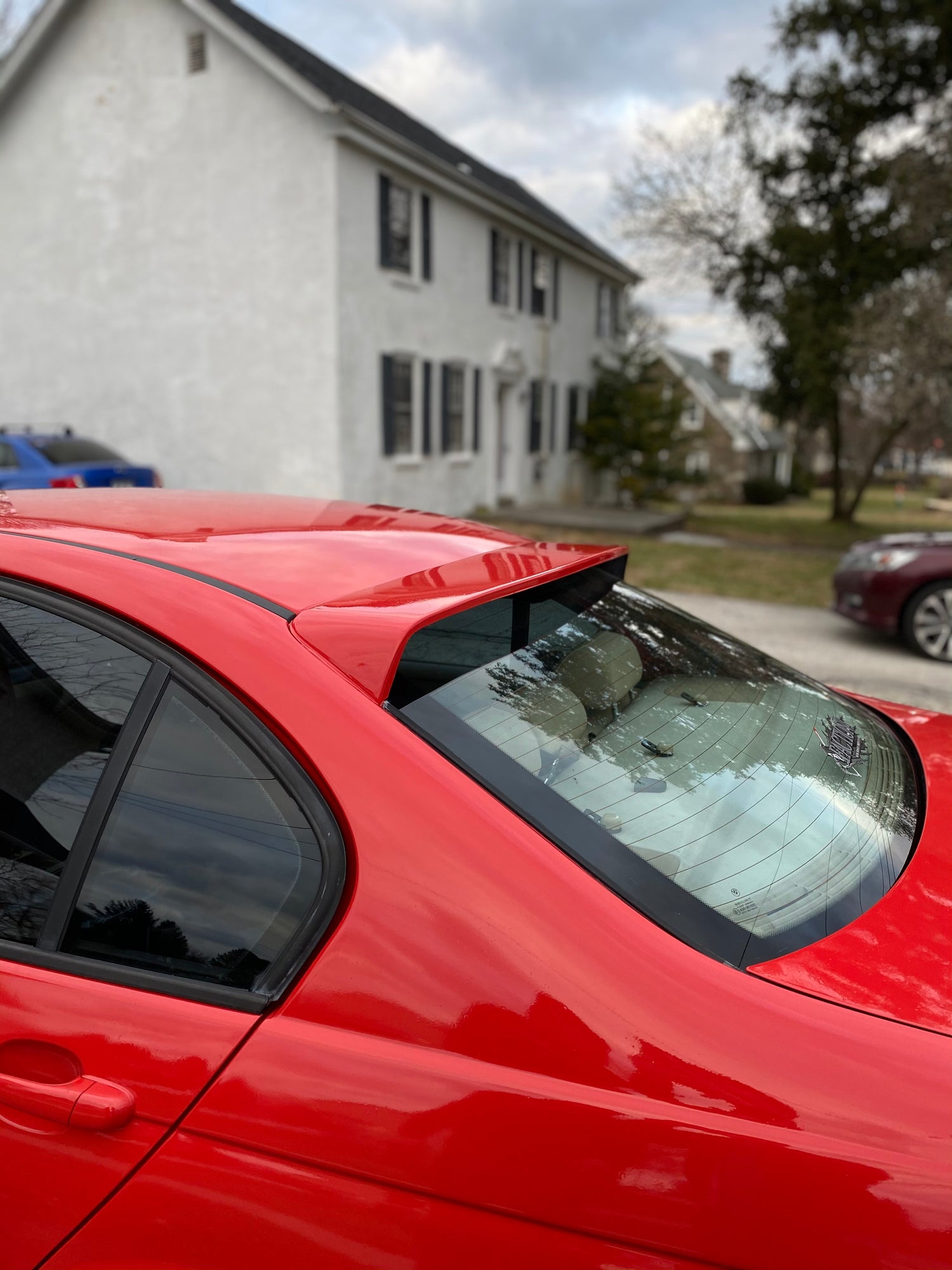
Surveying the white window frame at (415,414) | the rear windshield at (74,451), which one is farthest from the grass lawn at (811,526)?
the rear windshield at (74,451)

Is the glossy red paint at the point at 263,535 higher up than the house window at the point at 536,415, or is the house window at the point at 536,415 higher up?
the house window at the point at 536,415

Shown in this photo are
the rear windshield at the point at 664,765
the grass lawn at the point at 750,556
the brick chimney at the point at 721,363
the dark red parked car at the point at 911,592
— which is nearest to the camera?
the rear windshield at the point at 664,765

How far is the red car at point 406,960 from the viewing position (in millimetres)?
1077

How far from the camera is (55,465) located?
13055mm

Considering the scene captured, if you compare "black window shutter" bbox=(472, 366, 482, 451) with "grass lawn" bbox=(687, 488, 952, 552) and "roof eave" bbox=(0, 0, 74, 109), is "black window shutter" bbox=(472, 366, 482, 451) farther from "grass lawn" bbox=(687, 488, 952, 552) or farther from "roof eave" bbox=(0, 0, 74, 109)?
"roof eave" bbox=(0, 0, 74, 109)

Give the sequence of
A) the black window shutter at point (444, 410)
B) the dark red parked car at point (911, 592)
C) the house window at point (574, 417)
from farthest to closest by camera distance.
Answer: the house window at point (574, 417) → the black window shutter at point (444, 410) → the dark red parked car at point (911, 592)

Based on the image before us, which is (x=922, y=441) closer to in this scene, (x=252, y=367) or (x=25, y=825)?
(x=252, y=367)

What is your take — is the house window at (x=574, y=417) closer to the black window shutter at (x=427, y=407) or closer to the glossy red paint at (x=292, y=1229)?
the black window shutter at (x=427, y=407)

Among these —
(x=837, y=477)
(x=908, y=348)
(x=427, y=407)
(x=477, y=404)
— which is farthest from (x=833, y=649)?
(x=837, y=477)

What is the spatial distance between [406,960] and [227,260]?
16206 mm

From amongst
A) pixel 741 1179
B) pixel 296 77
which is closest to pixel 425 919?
pixel 741 1179

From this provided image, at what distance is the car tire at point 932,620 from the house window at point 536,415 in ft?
48.4

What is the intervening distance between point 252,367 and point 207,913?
1536 cm

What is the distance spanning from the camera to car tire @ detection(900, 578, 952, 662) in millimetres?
8172
